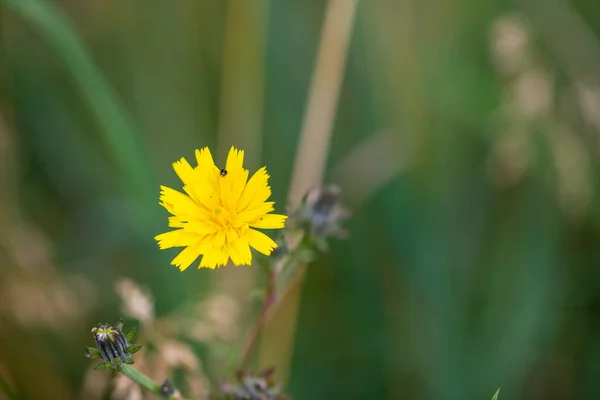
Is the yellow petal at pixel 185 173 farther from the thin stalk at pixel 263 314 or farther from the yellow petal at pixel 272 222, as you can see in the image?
the thin stalk at pixel 263 314

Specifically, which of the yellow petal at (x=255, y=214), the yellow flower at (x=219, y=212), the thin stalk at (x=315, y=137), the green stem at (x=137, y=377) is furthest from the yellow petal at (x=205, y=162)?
the thin stalk at (x=315, y=137)

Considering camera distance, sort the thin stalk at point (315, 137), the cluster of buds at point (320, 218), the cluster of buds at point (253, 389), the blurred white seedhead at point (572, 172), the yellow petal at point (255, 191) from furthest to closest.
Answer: the blurred white seedhead at point (572, 172) < the thin stalk at point (315, 137) < the cluster of buds at point (320, 218) < the cluster of buds at point (253, 389) < the yellow petal at point (255, 191)

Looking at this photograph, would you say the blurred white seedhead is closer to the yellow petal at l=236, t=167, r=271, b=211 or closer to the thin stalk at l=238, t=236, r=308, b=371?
the thin stalk at l=238, t=236, r=308, b=371

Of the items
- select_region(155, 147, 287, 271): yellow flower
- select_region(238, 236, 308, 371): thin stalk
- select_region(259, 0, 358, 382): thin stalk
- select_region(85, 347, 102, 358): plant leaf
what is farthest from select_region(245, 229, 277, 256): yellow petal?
select_region(259, 0, 358, 382): thin stalk

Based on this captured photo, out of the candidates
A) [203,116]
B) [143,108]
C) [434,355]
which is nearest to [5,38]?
[143,108]

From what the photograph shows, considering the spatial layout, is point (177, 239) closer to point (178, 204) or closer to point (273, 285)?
point (178, 204)

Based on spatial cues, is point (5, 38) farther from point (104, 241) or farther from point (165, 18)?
point (104, 241)

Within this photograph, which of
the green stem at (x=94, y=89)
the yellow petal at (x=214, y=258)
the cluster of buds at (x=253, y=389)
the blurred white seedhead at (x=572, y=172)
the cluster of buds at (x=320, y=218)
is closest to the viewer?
the yellow petal at (x=214, y=258)

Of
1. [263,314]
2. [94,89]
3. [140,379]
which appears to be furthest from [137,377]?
[94,89]

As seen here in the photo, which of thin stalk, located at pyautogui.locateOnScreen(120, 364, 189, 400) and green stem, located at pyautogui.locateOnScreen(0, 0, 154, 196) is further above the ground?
green stem, located at pyautogui.locateOnScreen(0, 0, 154, 196)
